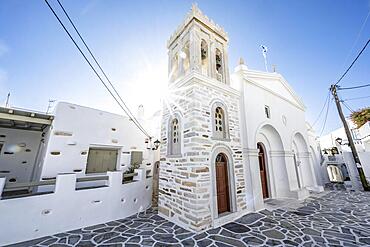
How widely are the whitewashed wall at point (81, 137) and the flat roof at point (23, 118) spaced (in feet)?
1.07

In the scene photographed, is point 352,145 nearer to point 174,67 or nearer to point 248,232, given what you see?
point 248,232

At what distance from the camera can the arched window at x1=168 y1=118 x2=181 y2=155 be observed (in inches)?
207

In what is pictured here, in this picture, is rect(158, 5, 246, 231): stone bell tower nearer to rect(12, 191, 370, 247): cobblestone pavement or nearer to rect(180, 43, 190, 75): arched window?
rect(180, 43, 190, 75): arched window

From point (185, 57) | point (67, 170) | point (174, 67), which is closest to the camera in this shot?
point (67, 170)

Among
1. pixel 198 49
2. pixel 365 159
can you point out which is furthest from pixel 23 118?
pixel 365 159

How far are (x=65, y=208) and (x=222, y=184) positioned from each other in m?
4.61

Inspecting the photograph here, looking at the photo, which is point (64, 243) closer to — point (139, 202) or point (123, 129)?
point (139, 202)

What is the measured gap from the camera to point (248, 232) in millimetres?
4012

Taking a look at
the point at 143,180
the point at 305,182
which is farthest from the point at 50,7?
the point at 305,182

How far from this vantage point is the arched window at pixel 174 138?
5.25 meters

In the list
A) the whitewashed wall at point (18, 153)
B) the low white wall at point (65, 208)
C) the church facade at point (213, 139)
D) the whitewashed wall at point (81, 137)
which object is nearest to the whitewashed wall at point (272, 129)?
the church facade at point (213, 139)

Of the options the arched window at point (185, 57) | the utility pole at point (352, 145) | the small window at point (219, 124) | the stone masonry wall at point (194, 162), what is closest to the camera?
the stone masonry wall at point (194, 162)

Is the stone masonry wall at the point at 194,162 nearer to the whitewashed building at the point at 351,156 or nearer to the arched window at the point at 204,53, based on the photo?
the arched window at the point at 204,53

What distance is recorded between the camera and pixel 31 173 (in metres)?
6.24
